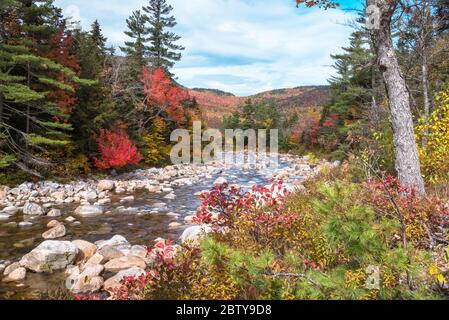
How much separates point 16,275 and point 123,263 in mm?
1868

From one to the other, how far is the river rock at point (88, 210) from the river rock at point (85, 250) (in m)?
3.76

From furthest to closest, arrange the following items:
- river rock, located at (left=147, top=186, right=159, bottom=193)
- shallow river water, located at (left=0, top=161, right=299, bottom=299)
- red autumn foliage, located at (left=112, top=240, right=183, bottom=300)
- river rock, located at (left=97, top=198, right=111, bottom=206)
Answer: river rock, located at (left=147, top=186, right=159, bottom=193), river rock, located at (left=97, top=198, right=111, bottom=206), shallow river water, located at (left=0, top=161, right=299, bottom=299), red autumn foliage, located at (left=112, top=240, right=183, bottom=300)

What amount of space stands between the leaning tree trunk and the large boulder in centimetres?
707

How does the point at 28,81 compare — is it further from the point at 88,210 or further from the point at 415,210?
the point at 415,210

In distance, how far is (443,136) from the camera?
267 inches

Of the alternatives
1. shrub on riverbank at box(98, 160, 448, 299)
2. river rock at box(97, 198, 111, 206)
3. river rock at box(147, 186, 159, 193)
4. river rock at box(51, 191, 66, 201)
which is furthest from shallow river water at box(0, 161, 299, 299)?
shrub on riverbank at box(98, 160, 448, 299)

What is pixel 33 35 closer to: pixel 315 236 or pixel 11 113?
pixel 11 113

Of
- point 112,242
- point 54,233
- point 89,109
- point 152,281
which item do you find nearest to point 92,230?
point 54,233

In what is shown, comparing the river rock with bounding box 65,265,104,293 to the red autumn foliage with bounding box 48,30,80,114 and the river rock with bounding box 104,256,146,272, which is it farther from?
the red autumn foliage with bounding box 48,30,80,114

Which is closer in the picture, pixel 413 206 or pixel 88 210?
pixel 413 206

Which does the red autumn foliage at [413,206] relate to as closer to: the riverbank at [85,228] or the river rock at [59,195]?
the riverbank at [85,228]

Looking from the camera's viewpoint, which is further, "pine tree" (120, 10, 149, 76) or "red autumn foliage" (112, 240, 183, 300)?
"pine tree" (120, 10, 149, 76)

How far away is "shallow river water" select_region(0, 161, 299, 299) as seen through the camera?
18.5 feet

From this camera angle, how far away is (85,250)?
708cm
